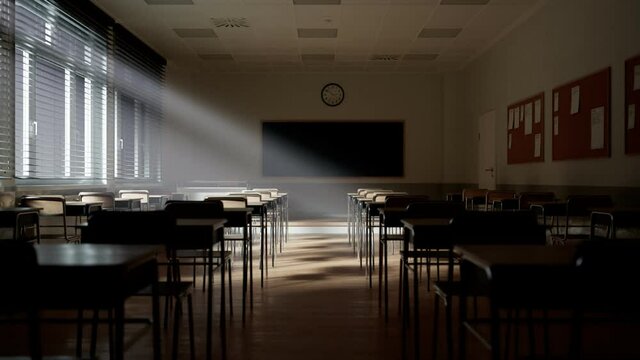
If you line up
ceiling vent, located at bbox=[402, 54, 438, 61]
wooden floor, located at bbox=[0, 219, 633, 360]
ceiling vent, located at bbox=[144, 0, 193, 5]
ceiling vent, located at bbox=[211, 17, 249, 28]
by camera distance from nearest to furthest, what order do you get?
wooden floor, located at bbox=[0, 219, 633, 360], ceiling vent, located at bbox=[144, 0, 193, 5], ceiling vent, located at bbox=[211, 17, 249, 28], ceiling vent, located at bbox=[402, 54, 438, 61]

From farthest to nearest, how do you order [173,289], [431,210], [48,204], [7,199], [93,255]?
1. [7,199]
2. [48,204]
3. [431,210]
4. [173,289]
5. [93,255]

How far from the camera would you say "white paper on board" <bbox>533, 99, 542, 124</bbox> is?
7.11 m

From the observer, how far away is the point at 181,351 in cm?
279

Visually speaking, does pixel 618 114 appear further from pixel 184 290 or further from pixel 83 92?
pixel 83 92

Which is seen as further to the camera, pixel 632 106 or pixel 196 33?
pixel 196 33

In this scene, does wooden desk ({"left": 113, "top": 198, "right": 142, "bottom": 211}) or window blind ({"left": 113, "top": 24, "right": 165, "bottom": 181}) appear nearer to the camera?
wooden desk ({"left": 113, "top": 198, "right": 142, "bottom": 211})

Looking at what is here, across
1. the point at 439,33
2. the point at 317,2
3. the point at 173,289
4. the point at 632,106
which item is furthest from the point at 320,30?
the point at 173,289

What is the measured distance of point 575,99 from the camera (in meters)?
6.04

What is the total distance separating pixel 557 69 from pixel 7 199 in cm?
610

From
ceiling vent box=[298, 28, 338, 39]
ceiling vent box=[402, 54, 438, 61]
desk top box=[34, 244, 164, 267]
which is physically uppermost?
ceiling vent box=[298, 28, 338, 39]

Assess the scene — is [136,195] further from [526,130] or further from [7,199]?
[526,130]

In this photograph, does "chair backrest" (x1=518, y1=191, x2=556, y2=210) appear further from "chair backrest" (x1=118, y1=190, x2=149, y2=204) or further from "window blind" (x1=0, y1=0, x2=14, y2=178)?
"window blind" (x1=0, y1=0, x2=14, y2=178)

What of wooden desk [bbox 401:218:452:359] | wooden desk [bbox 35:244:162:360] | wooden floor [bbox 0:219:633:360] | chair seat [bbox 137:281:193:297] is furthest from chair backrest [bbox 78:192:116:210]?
wooden desk [bbox 35:244:162:360]

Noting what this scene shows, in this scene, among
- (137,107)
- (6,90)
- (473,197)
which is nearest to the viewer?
(6,90)
